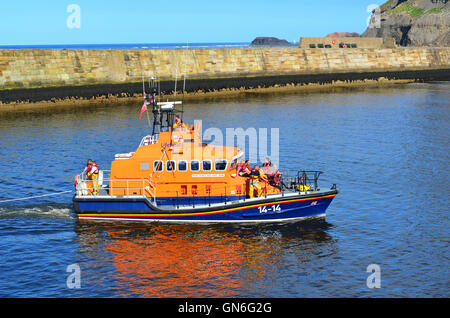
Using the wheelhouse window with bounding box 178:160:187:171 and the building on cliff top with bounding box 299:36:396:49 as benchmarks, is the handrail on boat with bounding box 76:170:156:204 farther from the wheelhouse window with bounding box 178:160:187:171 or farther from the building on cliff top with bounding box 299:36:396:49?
the building on cliff top with bounding box 299:36:396:49

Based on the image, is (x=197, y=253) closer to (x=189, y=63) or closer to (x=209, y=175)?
(x=209, y=175)

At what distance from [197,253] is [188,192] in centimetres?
361

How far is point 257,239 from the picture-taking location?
2150 cm

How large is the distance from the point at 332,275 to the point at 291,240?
324 cm

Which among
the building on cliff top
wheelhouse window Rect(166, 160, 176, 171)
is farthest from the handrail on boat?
the building on cliff top

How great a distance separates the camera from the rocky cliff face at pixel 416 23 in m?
123

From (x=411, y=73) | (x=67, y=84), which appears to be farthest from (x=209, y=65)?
(x=411, y=73)

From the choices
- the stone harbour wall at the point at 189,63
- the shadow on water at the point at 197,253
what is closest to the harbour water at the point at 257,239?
the shadow on water at the point at 197,253

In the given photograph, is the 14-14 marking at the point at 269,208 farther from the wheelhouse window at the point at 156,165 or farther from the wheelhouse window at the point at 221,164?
the wheelhouse window at the point at 156,165

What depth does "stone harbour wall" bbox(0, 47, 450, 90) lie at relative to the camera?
197 ft

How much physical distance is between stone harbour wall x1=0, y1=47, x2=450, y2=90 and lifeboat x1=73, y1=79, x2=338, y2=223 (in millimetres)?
24772

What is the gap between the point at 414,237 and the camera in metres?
21.6

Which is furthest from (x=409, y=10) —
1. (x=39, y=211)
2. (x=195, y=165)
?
(x=39, y=211)
